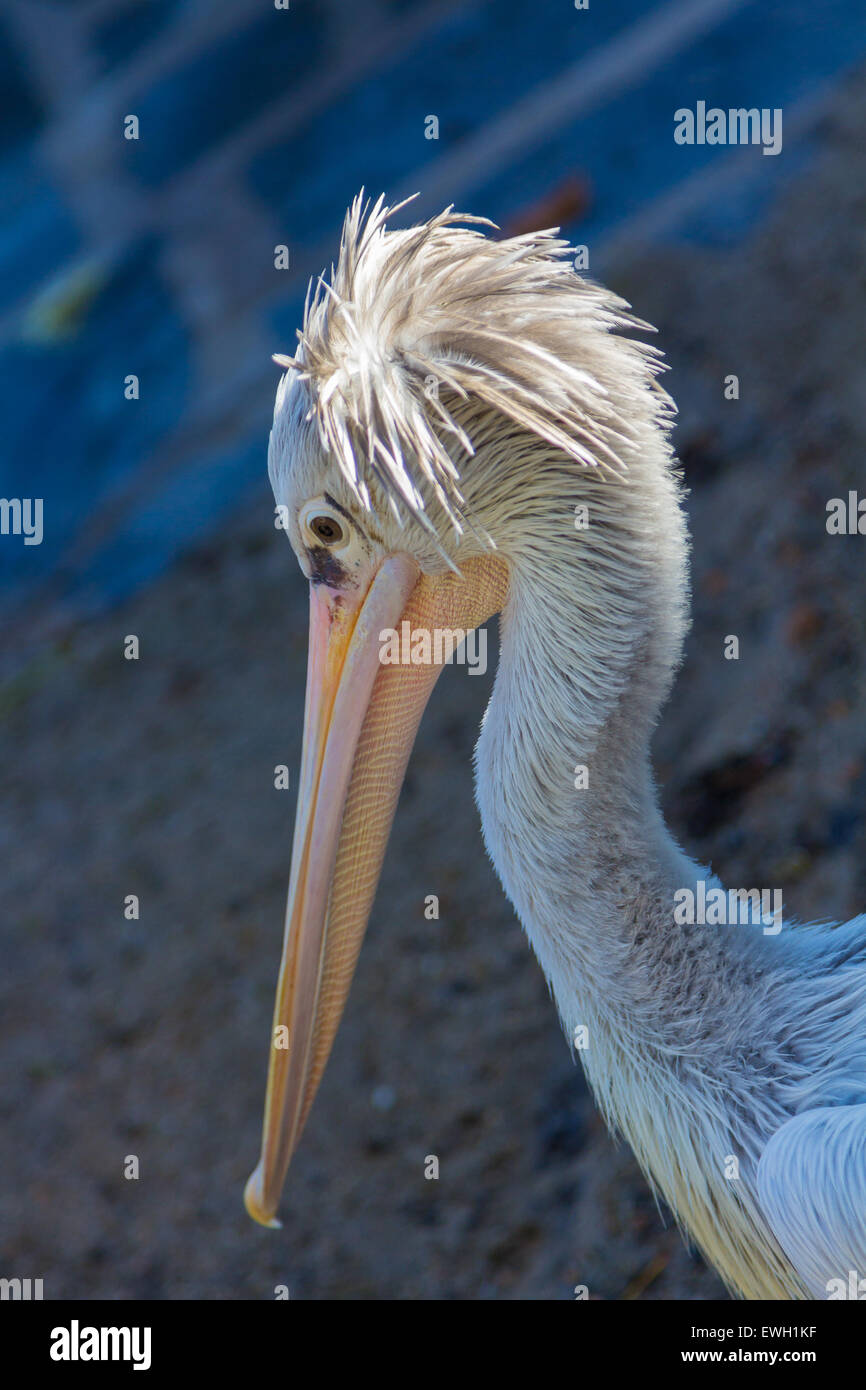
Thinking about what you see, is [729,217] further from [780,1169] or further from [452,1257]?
[780,1169]

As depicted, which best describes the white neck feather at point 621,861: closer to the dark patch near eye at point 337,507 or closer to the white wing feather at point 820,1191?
the white wing feather at point 820,1191

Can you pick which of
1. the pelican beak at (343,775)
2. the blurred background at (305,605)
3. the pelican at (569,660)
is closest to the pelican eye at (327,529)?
the pelican at (569,660)

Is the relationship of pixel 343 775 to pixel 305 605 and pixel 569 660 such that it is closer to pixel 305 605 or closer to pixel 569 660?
pixel 569 660

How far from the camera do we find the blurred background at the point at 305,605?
4.39 metres

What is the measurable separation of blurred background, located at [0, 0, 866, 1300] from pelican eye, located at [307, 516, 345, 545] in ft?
7.36

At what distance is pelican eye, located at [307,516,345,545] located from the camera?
262cm

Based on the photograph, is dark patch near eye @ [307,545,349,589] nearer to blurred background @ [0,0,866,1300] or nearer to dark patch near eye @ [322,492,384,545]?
dark patch near eye @ [322,492,384,545]

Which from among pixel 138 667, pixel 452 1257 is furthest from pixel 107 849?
pixel 452 1257

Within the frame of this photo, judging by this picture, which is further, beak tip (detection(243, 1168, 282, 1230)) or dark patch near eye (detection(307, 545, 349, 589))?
beak tip (detection(243, 1168, 282, 1230))

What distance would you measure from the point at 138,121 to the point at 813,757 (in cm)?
788

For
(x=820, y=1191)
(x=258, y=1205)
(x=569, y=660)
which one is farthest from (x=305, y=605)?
(x=820, y=1191)

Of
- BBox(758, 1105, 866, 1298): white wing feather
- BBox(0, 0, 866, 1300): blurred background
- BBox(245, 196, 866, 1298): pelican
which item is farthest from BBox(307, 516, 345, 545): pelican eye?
BBox(0, 0, 866, 1300): blurred background

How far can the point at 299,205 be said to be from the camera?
923cm

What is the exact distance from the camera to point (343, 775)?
273cm
